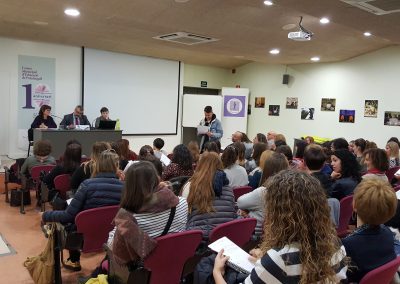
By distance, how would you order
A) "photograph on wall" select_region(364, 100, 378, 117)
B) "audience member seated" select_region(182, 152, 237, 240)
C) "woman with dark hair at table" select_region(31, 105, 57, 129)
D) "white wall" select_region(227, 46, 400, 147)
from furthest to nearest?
"photograph on wall" select_region(364, 100, 378, 117)
"white wall" select_region(227, 46, 400, 147)
"woman with dark hair at table" select_region(31, 105, 57, 129)
"audience member seated" select_region(182, 152, 237, 240)

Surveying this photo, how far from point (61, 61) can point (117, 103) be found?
5.67ft

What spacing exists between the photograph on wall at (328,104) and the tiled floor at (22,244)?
7.71 m

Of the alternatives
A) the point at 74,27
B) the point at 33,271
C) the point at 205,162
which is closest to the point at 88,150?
the point at 74,27

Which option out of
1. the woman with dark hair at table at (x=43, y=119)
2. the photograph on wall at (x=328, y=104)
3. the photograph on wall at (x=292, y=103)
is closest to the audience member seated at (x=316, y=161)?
the woman with dark hair at table at (x=43, y=119)

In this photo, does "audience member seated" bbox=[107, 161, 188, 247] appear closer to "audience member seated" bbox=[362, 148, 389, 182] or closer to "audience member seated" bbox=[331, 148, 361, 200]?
"audience member seated" bbox=[331, 148, 361, 200]

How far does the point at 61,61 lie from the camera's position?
8680mm

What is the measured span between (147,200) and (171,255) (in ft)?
1.19

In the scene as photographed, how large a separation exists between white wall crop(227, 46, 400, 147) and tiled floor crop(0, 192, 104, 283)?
7593mm

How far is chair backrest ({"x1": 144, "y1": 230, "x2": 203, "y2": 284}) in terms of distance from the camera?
6.61 feet

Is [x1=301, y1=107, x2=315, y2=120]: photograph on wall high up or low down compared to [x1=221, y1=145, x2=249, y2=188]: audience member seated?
up

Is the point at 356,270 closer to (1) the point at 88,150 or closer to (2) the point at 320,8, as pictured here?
(2) the point at 320,8

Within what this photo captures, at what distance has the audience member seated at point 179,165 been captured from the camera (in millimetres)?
3812

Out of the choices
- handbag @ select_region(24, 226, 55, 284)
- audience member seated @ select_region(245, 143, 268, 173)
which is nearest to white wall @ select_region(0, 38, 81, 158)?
audience member seated @ select_region(245, 143, 268, 173)

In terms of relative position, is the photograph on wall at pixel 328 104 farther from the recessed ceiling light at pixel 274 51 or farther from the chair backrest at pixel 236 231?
the chair backrest at pixel 236 231
